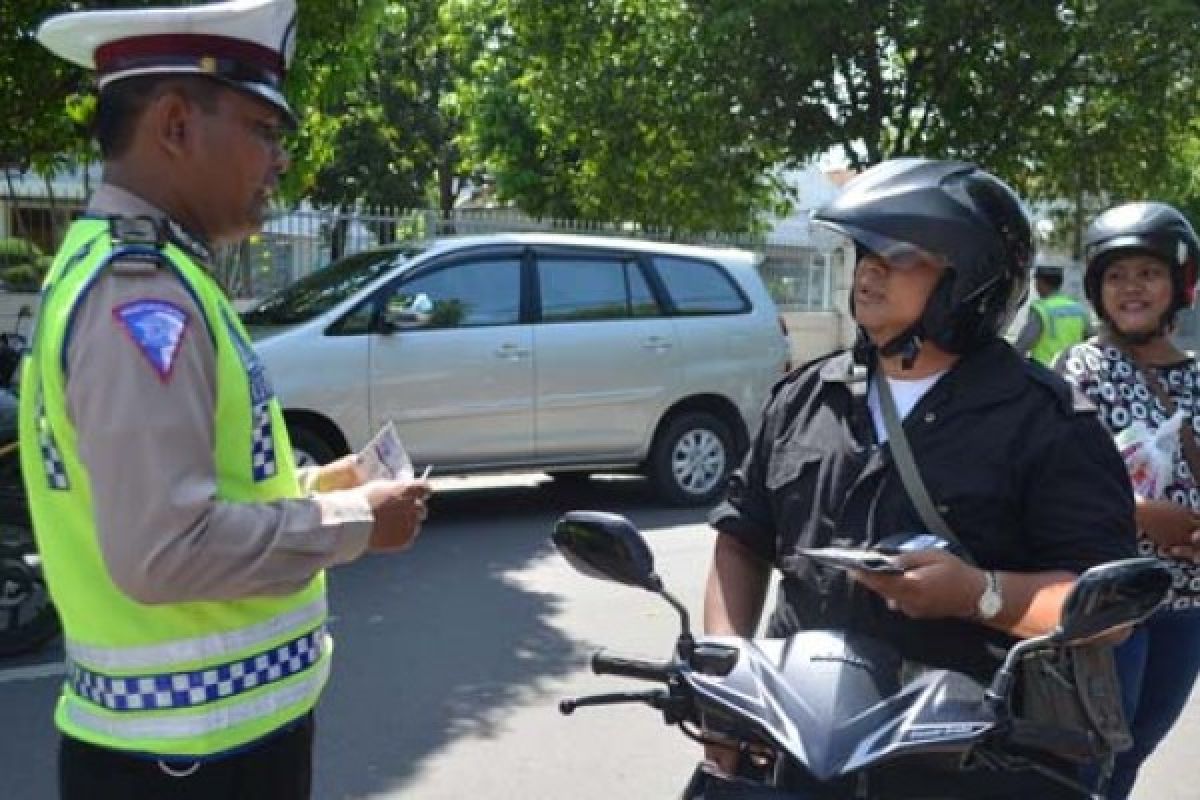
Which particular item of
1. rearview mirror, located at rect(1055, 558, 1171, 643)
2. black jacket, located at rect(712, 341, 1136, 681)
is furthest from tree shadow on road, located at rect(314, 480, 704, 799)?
rearview mirror, located at rect(1055, 558, 1171, 643)

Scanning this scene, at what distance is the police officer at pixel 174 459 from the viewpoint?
170 centimetres

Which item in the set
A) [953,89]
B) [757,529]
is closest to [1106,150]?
[953,89]

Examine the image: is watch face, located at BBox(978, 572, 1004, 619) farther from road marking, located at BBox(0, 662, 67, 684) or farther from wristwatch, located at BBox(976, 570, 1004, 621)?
road marking, located at BBox(0, 662, 67, 684)

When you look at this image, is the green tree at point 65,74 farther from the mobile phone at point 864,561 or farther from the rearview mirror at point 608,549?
the mobile phone at point 864,561

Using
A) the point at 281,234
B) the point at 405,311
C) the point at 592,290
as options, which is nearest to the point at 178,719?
the point at 405,311

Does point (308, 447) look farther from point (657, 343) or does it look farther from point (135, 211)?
point (135, 211)

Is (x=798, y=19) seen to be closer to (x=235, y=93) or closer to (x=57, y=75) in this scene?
(x=57, y=75)

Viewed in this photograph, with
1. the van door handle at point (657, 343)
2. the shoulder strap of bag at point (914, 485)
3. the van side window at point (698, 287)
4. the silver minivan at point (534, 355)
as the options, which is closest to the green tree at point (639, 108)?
the van side window at point (698, 287)

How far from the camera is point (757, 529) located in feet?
7.66

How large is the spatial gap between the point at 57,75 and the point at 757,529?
7.34m

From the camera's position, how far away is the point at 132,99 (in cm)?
187

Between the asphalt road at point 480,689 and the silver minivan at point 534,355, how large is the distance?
0.85m

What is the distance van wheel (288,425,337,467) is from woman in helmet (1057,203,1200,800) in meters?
5.30

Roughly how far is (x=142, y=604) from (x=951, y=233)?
49.7 inches
